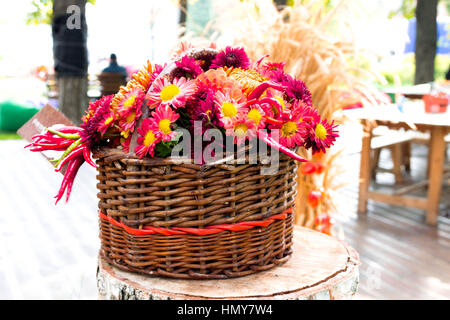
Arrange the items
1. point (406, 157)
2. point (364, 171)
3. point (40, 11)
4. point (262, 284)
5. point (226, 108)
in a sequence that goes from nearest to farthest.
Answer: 1. point (226, 108)
2. point (262, 284)
3. point (364, 171)
4. point (406, 157)
5. point (40, 11)

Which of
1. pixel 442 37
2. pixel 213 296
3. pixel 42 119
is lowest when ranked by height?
pixel 213 296

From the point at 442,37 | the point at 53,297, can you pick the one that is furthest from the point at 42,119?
the point at 442,37

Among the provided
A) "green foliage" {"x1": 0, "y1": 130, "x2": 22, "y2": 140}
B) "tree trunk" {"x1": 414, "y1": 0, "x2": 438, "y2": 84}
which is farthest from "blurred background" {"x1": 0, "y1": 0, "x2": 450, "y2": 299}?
"tree trunk" {"x1": 414, "y1": 0, "x2": 438, "y2": 84}

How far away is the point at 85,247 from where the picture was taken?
272 cm

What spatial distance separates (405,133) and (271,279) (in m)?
3.42

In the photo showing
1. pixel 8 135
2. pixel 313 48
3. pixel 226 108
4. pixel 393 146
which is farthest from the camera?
pixel 8 135

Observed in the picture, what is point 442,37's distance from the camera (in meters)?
10.4

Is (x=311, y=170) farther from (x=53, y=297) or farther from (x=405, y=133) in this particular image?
(x=405, y=133)

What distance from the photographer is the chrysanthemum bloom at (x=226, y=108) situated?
0.83 metres

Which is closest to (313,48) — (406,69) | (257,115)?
(257,115)

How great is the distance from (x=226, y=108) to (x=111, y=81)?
5832 mm

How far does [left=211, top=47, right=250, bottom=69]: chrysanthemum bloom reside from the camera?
39.3 inches

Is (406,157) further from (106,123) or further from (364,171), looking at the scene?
(106,123)

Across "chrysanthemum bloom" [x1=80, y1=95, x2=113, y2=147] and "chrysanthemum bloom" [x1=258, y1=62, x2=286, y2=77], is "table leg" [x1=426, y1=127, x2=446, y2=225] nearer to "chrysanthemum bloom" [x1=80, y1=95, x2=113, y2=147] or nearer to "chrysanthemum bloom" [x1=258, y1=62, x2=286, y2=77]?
"chrysanthemum bloom" [x1=258, y1=62, x2=286, y2=77]
